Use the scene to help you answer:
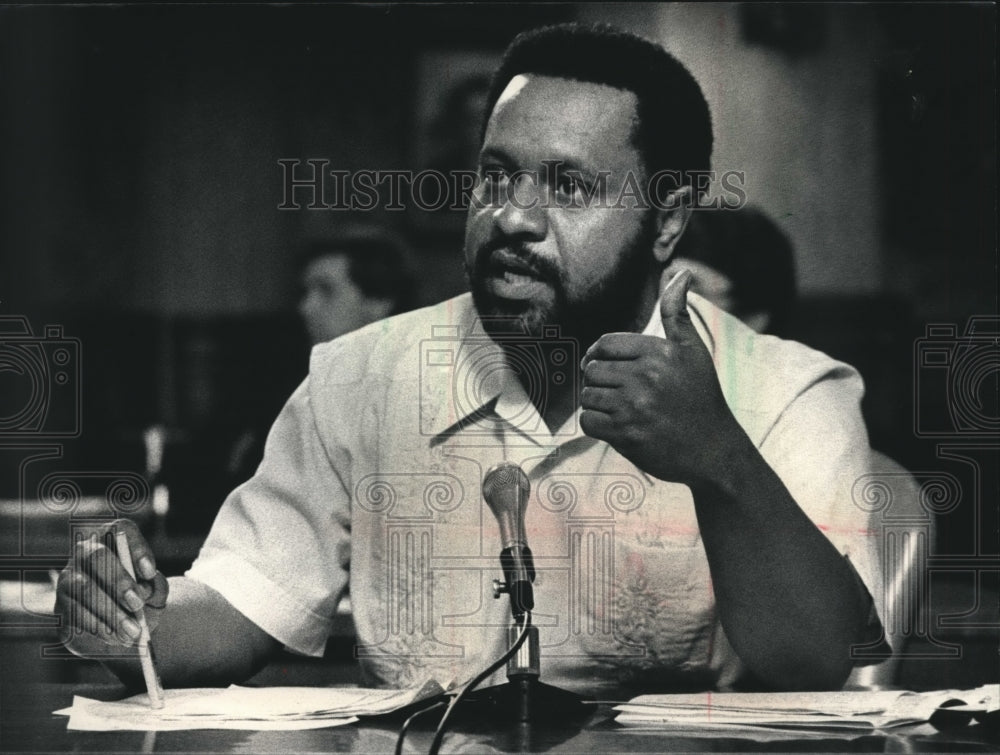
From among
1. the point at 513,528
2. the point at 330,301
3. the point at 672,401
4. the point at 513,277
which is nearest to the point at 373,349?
the point at 330,301

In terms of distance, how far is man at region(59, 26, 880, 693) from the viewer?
2582 mm

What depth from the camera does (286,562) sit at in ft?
8.66

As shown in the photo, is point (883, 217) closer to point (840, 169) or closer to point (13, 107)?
point (840, 169)

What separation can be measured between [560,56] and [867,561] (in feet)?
3.64

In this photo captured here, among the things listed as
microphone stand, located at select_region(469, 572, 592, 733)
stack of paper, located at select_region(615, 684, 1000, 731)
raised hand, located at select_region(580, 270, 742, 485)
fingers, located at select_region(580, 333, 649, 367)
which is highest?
fingers, located at select_region(580, 333, 649, 367)

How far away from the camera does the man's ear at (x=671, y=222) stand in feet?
8.66

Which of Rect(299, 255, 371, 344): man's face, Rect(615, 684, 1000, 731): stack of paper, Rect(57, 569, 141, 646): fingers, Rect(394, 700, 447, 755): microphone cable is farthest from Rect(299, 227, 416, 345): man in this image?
Rect(615, 684, 1000, 731): stack of paper

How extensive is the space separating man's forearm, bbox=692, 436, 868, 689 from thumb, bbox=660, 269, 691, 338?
0.23m

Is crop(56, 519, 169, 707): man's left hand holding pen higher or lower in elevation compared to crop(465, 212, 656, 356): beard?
lower

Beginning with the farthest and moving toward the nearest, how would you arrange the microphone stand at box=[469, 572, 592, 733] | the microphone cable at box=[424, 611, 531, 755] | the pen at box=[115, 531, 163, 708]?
1. the pen at box=[115, 531, 163, 708]
2. the microphone stand at box=[469, 572, 592, 733]
3. the microphone cable at box=[424, 611, 531, 755]

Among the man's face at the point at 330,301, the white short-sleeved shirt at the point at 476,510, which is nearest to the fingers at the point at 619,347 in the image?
the white short-sleeved shirt at the point at 476,510

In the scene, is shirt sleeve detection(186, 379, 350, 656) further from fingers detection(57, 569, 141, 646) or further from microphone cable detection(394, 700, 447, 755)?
microphone cable detection(394, 700, 447, 755)

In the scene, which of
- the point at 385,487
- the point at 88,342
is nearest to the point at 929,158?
the point at 385,487

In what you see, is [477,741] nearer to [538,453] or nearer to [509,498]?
[509,498]
